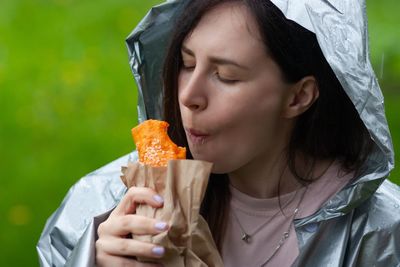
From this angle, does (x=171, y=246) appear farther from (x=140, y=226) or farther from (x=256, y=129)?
(x=256, y=129)

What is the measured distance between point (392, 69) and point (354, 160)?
252cm

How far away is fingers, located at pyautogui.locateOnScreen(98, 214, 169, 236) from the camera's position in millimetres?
2064

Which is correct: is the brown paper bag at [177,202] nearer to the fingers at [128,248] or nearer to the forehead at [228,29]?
the fingers at [128,248]

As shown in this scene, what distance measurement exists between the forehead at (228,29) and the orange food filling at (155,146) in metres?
0.24

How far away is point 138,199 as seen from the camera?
6.98 ft

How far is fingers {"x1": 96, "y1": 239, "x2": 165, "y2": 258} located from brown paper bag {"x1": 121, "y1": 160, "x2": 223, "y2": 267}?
0.6 inches

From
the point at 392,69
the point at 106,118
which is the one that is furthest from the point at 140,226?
the point at 392,69

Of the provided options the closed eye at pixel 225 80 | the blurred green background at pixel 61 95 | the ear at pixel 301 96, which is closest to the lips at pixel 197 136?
the closed eye at pixel 225 80

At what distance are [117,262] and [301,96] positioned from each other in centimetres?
68

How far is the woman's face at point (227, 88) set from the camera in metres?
2.26

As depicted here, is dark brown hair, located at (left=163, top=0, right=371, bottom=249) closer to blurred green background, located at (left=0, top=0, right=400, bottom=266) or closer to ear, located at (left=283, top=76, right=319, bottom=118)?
ear, located at (left=283, top=76, right=319, bottom=118)

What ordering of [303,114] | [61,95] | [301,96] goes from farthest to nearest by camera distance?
[61,95] < [303,114] < [301,96]

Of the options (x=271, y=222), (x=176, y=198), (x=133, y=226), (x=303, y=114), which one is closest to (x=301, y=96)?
(x=303, y=114)

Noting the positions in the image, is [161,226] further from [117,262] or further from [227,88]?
[227,88]
